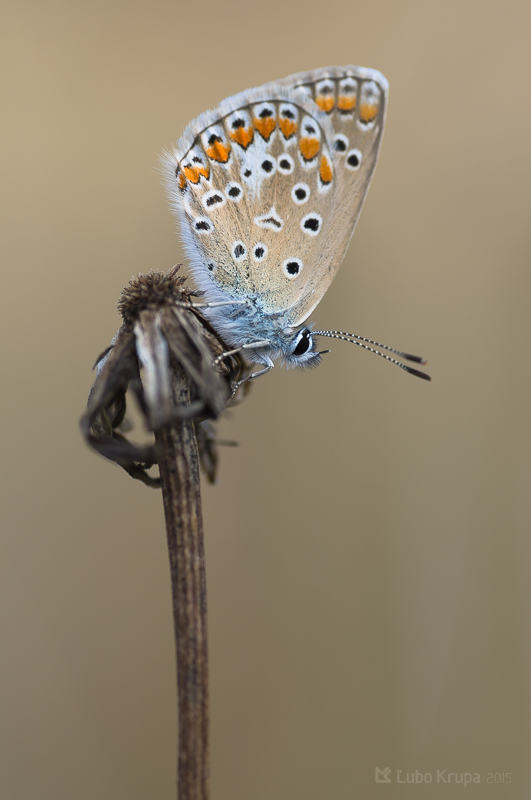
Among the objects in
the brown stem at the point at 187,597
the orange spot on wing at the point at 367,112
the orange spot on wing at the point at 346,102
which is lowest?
the brown stem at the point at 187,597

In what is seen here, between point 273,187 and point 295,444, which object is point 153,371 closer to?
point 273,187

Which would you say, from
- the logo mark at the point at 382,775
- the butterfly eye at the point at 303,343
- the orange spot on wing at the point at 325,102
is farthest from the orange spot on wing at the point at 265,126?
the logo mark at the point at 382,775

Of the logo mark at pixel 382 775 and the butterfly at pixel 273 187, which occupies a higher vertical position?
the butterfly at pixel 273 187

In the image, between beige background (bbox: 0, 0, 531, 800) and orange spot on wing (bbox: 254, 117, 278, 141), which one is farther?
beige background (bbox: 0, 0, 531, 800)

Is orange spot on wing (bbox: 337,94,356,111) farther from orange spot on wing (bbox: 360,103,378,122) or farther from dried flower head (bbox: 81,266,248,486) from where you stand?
dried flower head (bbox: 81,266,248,486)

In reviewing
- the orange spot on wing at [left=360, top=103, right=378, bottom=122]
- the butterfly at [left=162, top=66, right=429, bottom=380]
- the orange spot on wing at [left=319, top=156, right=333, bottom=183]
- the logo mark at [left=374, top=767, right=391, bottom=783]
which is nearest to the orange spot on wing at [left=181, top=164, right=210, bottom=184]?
the butterfly at [left=162, top=66, right=429, bottom=380]

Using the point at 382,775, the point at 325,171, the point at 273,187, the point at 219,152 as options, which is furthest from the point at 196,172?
the point at 382,775

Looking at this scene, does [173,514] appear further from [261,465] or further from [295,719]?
[295,719]

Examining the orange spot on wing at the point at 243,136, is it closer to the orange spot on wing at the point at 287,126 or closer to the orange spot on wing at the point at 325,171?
the orange spot on wing at the point at 287,126
